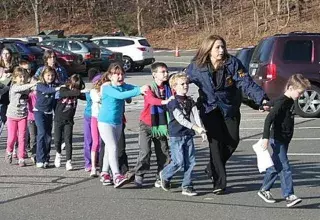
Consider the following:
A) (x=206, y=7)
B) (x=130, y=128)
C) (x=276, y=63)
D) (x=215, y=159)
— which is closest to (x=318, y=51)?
(x=276, y=63)

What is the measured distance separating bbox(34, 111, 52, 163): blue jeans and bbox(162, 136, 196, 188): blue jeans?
2550 mm

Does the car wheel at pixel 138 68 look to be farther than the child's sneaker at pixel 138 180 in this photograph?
Yes

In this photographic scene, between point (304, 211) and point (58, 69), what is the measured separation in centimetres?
465

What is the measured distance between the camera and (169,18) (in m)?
57.3

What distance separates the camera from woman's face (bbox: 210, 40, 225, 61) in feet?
27.0

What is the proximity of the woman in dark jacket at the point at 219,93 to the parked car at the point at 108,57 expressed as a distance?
947 inches

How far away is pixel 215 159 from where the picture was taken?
8383 millimetres

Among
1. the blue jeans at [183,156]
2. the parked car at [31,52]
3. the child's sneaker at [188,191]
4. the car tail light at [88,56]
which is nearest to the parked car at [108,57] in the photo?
the car tail light at [88,56]

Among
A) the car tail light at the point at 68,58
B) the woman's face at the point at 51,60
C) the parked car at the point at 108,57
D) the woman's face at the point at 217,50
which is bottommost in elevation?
the parked car at the point at 108,57

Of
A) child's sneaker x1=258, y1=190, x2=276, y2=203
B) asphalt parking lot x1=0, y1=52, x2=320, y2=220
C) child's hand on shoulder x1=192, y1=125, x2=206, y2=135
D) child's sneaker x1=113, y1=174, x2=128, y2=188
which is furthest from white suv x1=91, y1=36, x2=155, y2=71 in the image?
child's sneaker x1=258, y1=190, x2=276, y2=203

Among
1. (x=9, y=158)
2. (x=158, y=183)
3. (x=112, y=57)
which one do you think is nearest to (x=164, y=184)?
(x=158, y=183)

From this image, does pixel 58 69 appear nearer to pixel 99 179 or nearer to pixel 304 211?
pixel 99 179

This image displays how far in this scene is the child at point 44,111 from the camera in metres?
10.3

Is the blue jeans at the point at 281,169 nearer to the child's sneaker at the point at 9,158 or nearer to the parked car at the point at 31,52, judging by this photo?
the child's sneaker at the point at 9,158
